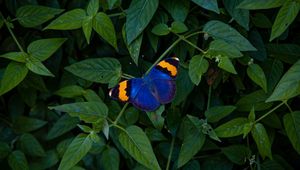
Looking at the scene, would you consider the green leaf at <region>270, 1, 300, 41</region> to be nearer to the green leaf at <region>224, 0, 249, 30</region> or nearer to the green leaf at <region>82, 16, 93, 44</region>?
the green leaf at <region>224, 0, 249, 30</region>

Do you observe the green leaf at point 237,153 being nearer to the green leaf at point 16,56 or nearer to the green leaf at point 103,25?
the green leaf at point 103,25

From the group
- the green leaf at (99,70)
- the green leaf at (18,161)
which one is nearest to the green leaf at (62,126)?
the green leaf at (18,161)

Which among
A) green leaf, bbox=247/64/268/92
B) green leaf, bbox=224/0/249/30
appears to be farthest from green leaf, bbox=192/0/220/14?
green leaf, bbox=247/64/268/92

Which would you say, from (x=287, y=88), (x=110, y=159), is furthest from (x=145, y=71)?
(x=287, y=88)

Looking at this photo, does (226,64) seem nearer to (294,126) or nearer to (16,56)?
(294,126)

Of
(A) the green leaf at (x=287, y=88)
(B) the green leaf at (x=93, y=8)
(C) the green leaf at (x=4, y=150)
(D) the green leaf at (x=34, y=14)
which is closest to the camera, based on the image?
(A) the green leaf at (x=287, y=88)

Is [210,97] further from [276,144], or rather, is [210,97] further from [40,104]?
[40,104]
